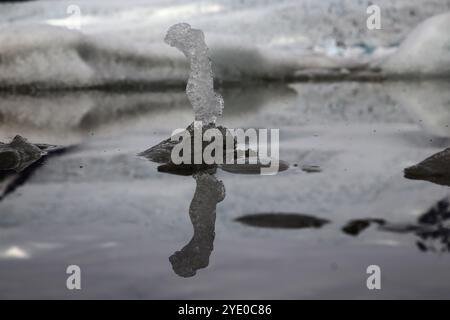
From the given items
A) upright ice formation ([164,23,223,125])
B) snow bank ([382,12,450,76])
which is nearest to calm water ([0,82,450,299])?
upright ice formation ([164,23,223,125])

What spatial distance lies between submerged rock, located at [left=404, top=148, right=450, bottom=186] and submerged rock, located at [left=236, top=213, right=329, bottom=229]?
39.6 inches

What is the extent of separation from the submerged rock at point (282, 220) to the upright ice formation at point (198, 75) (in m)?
1.53

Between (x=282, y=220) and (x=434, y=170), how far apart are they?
1.26 meters

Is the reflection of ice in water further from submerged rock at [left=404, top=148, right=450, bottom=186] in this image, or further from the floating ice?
the floating ice

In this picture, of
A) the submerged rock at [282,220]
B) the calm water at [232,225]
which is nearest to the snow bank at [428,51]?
the calm water at [232,225]

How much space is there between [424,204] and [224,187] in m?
1.07

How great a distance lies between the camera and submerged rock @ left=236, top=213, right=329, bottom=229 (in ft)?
9.24

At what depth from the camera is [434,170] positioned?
3.74 meters

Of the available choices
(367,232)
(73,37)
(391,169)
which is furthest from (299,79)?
(367,232)

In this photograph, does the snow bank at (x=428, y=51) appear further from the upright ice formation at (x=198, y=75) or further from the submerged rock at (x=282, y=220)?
the submerged rock at (x=282, y=220)

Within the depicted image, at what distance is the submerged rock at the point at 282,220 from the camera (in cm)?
282

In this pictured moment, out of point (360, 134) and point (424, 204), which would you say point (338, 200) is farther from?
point (360, 134)

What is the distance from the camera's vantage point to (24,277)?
85.2 inches

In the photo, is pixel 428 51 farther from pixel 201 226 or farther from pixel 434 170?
pixel 201 226
